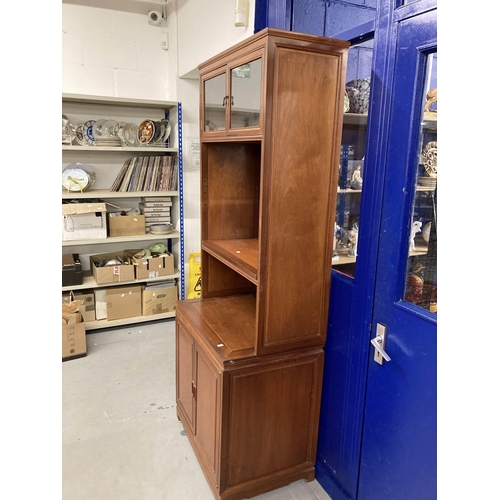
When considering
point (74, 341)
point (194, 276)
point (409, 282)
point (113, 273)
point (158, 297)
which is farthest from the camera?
point (194, 276)

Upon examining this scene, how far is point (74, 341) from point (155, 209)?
1.40 m

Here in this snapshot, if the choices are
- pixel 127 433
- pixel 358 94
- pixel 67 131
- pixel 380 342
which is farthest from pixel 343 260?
pixel 67 131

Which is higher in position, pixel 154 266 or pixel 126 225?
pixel 126 225

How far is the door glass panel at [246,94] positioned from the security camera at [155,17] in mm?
2504

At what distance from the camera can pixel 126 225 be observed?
367cm

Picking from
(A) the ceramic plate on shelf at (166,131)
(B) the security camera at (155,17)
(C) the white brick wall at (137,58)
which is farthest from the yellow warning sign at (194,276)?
(B) the security camera at (155,17)

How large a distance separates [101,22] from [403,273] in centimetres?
349

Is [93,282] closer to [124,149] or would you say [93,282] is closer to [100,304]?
[100,304]

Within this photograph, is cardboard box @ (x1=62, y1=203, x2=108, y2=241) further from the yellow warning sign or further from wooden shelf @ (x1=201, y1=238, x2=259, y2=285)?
wooden shelf @ (x1=201, y1=238, x2=259, y2=285)

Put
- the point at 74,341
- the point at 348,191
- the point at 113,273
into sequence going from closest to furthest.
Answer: the point at 348,191 → the point at 74,341 → the point at 113,273

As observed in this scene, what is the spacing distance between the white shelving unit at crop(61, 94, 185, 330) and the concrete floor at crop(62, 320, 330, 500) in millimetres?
624
